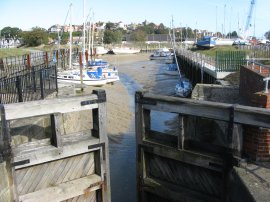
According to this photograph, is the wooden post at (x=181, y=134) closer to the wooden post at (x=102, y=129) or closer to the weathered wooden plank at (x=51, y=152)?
the wooden post at (x=102, y=129)

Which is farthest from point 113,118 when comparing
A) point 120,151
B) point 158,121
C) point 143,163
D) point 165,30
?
point 165,30

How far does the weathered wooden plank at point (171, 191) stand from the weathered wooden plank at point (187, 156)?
0.58 m

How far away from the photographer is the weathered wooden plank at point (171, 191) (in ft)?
22.0

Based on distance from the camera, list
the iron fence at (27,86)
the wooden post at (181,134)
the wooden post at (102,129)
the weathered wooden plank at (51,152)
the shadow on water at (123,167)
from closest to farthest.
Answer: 1. the weathered wooden plank at (51,152)
2. the wooden post at (181,134)
3. the wooden post at (102,129)
4. the iron fence at (27,86)
5. the shadow on water at (123,167)

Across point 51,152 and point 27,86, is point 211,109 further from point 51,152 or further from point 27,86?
point 27,86

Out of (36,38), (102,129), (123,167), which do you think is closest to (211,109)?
(102,129)

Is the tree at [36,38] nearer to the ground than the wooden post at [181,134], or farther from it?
farther from it

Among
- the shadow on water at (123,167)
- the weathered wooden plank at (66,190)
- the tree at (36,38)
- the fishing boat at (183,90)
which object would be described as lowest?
the shadow on water at (123,167)

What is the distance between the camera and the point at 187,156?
264 inches

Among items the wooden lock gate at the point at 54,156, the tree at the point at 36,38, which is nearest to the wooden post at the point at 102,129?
the wooden lock gate at the point at 54,156

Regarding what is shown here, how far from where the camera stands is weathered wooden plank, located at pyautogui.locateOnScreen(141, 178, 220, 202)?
264 inches

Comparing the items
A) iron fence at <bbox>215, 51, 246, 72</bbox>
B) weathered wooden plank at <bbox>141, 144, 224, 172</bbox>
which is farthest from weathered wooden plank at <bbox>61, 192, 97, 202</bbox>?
iron fence at <bbox>215, 51, 246, 72</bbox>

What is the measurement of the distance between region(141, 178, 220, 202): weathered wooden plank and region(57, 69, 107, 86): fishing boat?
22.8m

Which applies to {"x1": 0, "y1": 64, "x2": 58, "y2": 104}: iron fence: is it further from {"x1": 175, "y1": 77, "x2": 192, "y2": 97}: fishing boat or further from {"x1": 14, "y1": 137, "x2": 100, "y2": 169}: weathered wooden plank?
{"x1": 175, "y1": 77, "x2": 192, "y2": 97}: fishing boat
